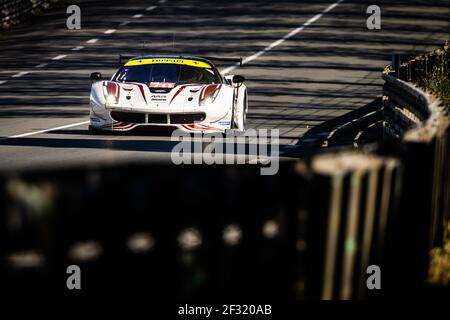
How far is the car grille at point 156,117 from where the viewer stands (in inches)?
640

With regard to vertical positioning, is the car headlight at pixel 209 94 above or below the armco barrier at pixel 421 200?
below

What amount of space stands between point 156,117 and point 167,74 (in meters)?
1.21

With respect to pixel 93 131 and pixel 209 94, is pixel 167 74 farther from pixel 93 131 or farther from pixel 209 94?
pixel 93 131

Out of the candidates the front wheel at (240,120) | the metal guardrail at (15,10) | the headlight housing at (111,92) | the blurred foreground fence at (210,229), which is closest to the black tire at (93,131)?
the headlight housing at (111,92)

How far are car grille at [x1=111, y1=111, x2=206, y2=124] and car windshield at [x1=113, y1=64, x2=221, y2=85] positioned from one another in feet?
2.45

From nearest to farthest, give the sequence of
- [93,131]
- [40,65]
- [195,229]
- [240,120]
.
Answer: [195,229] → [93,131] → [240,120] → [40,65]

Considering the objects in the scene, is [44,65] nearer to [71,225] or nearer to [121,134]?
[121,134]

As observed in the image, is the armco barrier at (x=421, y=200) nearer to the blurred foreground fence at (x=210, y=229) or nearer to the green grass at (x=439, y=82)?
the blurred foreground fence at (x=210, y=229)

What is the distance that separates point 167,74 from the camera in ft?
56.7

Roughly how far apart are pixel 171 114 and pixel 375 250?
10.2m

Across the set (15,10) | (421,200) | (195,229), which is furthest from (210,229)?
(15,10)

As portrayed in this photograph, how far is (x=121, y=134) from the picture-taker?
54.6 feet

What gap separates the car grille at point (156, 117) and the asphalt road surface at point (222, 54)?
0.30 m
